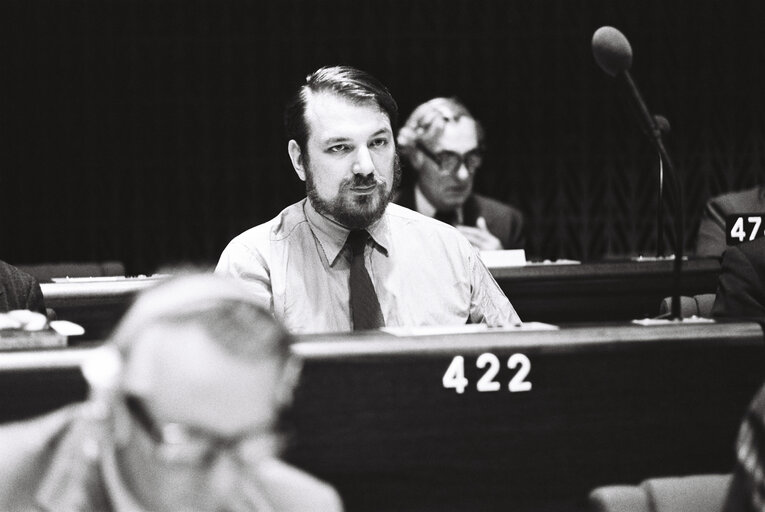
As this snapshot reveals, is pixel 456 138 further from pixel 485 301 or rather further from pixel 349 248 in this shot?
pixel 349 248

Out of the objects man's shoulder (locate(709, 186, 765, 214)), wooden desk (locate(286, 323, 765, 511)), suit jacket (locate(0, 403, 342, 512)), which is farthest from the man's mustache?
man's shoulder (locate(709, 186, 765, 214))

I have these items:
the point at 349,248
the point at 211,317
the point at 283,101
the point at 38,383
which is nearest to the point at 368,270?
the point at 349,248

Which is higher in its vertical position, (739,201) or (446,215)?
(739,201)

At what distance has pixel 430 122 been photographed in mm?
5527

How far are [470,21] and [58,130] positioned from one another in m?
2.94

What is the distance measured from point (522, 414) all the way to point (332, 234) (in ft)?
3.34

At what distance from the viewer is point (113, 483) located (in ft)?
2.78

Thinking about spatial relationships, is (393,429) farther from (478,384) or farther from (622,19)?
(622,19)

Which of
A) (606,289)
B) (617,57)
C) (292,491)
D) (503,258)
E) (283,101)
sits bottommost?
(606,289)

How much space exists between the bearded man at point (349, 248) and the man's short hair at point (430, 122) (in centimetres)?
249

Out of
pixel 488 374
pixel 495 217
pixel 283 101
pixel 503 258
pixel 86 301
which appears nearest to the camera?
pixel 488 374

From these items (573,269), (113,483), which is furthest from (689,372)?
(573,269)

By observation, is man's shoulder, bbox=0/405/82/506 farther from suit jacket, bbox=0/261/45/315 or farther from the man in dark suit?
the man in dark suit

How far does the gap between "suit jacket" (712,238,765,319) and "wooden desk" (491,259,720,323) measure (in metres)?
1.47
